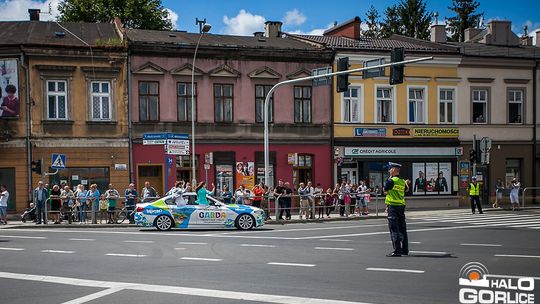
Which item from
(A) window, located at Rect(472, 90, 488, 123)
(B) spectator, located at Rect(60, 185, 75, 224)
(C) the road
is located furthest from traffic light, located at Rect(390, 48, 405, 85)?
(A) window, located at Rect(472, 90, 488, 123)

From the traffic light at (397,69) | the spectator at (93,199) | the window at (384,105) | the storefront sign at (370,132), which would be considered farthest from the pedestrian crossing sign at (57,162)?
the window at (384,105)

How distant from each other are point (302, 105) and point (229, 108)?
3860mm

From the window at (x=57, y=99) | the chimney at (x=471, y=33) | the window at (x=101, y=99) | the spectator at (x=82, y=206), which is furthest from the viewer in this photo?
the chimney at (x=471, y=33)

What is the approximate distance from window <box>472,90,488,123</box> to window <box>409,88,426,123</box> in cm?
315

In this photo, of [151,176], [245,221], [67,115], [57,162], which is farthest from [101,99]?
[245,221]

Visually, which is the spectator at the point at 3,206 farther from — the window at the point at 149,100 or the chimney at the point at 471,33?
the chimney at the point at 471,33

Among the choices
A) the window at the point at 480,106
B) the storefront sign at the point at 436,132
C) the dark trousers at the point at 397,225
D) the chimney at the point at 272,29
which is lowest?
the dark trousers at the point at 397,225

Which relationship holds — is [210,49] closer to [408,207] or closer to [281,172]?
[281,172]

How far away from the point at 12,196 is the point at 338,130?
52.7 ft

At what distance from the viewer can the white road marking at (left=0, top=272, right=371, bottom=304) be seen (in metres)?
9.35

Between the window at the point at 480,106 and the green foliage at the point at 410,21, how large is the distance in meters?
24.9

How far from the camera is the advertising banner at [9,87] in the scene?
32.0m

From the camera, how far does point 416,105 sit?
38.2 meters

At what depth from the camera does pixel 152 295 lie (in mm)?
9984
